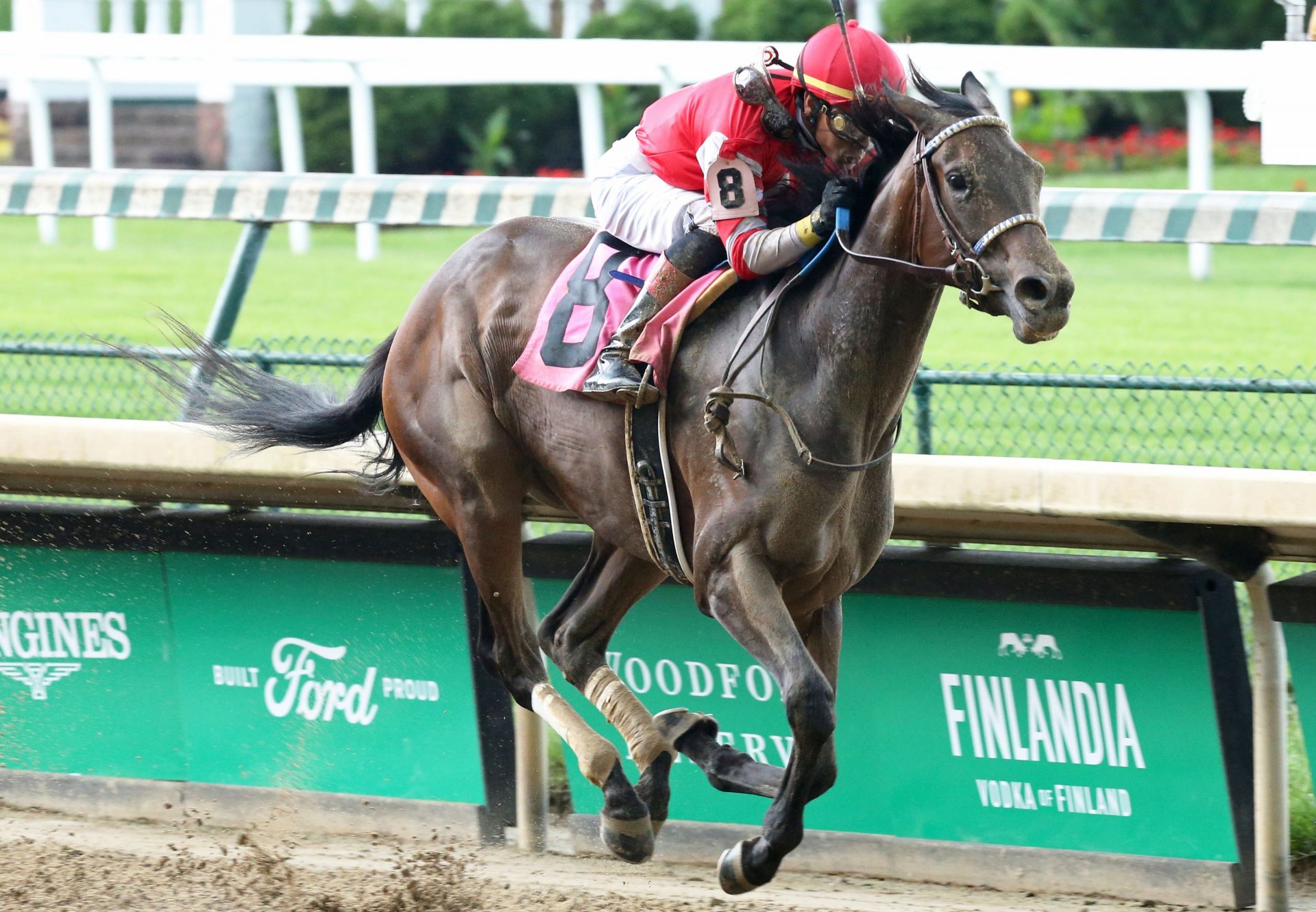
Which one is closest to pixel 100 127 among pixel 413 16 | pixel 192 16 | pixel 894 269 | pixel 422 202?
pixel 192 16

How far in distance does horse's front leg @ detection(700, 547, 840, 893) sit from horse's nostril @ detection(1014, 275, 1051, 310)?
87 cm

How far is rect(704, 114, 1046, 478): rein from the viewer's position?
10.5ft

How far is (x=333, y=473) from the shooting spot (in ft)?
15.6

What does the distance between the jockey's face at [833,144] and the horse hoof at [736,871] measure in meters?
1.43

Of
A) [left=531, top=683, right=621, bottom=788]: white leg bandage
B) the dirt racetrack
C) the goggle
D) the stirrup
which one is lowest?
the dirt racetrack

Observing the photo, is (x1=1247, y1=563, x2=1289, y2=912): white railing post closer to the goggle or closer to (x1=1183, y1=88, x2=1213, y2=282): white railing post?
the goggle

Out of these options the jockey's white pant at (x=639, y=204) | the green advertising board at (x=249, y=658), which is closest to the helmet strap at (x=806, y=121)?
the jockey's white pant at (x=639, y=204)

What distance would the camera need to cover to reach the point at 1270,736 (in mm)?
4059

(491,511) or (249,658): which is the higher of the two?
(491,511)

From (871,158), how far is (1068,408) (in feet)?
5.02

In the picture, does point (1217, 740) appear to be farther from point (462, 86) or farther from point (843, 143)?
point (462, 86)

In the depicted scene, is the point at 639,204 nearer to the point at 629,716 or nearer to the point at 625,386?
the point at 625,386

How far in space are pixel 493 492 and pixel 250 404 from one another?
0.77m

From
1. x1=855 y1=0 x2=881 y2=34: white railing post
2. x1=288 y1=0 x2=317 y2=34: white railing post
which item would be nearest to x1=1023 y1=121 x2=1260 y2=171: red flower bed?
x1=855 y1=0 x2=881 y2=34: white railing post
